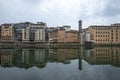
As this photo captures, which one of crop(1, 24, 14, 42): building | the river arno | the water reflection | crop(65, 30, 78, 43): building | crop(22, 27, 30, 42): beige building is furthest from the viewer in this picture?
crop(65, 30, 78, 43): building

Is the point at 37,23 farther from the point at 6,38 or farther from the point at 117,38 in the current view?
the point at 117,38

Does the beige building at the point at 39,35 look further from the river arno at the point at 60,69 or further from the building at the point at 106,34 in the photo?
the river arno at the point at 60,69

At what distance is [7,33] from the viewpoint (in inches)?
3182

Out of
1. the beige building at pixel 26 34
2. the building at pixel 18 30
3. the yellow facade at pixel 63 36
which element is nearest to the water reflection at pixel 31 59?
the beige building at pixel 26 34

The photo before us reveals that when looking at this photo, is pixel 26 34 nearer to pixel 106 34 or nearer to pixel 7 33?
pixel 7 33

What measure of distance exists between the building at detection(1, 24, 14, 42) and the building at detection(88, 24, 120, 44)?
28.0 meters

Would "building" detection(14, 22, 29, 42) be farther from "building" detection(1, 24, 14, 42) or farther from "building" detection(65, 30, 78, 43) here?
"building" detection(65, 30, 78, 43)

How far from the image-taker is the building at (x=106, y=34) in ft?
258

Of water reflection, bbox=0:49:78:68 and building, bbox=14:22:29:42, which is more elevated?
building, bbox=14:22:29:42

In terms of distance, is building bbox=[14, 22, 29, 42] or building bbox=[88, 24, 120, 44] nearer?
building bbox=[88, 24, 120, 44]

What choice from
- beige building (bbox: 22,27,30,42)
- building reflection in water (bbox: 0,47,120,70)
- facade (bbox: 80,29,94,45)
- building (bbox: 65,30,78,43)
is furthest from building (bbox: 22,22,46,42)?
building reflection in water (bbox: 0,47,120,70)

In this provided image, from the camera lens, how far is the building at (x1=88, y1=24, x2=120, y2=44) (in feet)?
258

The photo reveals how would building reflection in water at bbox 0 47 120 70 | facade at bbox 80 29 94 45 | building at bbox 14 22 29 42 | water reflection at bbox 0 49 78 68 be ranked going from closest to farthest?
water reflection at bbox 0 49 78 68 < building reflection in water at bbox 0 47 120 70 < facade at bbox 80 29 94 45 < building at bbox 14 22 29 42

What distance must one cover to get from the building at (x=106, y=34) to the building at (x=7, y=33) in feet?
91.9
